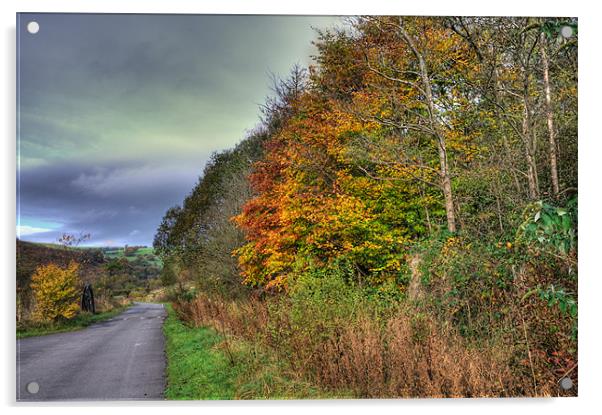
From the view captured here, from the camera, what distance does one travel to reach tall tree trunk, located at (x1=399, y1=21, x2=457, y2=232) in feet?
23.5

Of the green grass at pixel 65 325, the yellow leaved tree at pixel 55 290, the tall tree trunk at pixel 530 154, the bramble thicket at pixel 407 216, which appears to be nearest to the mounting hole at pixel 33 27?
the bramble thicket at pixel 407 216

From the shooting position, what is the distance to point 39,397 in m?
5.68

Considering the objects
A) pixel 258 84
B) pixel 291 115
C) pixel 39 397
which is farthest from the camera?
pixel 291 115

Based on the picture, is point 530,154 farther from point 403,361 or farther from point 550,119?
point 403,361

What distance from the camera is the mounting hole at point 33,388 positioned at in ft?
18.7

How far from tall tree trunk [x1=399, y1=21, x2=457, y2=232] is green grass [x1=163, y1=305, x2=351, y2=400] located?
320cm

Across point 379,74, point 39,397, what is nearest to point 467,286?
point 379,74

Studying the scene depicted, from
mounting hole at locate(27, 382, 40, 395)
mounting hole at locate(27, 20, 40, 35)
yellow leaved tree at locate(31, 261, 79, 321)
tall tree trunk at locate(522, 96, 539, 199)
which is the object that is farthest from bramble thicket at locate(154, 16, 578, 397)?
mounting hole at locate(27, 20, 40, 35)

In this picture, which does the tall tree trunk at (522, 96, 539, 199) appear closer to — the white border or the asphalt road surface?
the white border

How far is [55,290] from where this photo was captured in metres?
6.21

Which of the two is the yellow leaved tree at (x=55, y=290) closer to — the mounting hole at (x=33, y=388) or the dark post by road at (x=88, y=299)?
the dark post by road at (x=88, y=299)
